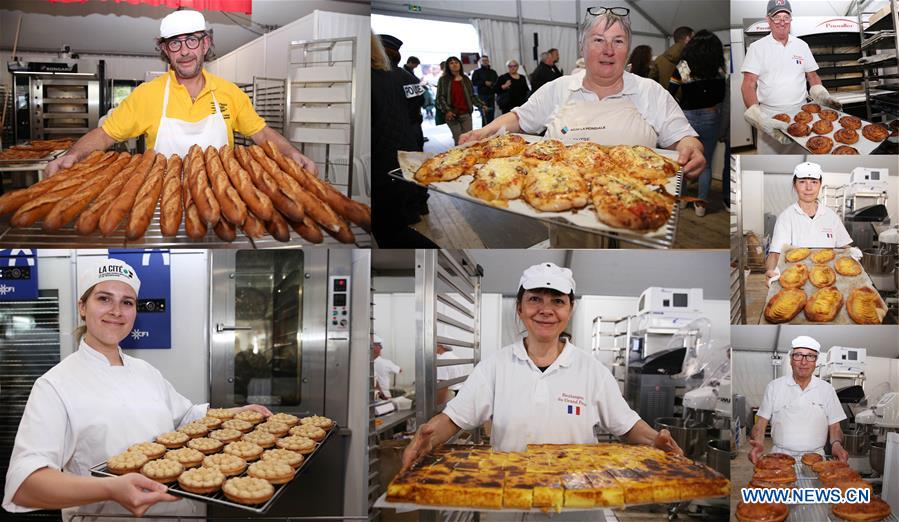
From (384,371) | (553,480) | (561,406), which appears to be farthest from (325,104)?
(553,480)

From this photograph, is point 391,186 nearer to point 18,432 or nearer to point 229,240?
point 229,240

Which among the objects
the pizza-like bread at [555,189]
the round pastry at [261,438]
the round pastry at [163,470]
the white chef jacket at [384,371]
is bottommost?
the round pastry at [163,470]

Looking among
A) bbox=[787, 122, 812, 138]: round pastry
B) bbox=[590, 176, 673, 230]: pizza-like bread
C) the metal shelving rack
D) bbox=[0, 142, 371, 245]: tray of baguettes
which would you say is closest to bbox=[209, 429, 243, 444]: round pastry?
bbox=[0, 142, 371, 245]: tray of baguettes

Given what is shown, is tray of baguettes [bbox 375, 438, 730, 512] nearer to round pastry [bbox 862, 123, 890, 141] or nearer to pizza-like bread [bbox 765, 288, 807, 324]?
pizza-like bread [bbox 765, 288, 807, 324]

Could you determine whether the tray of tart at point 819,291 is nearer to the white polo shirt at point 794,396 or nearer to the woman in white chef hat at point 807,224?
the woman in white chef hat at point 807,224

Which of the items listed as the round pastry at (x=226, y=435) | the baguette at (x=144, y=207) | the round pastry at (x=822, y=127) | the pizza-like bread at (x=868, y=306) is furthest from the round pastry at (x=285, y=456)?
the round pastry at (x=822, y=127)

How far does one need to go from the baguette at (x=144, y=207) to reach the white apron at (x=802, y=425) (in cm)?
279

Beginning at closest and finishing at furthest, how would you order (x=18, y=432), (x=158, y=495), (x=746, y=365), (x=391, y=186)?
(x=158, y=495), (x=18, y=432), (x=391, y=186), (x=746, y=365)

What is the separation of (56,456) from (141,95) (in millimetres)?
1444

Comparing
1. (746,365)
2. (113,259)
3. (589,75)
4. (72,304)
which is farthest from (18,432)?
(746,365)

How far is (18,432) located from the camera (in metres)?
3.20

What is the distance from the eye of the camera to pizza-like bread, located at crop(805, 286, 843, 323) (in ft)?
12.0

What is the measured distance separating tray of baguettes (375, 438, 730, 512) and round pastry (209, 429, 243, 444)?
0.62m

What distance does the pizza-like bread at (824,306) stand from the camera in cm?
365
